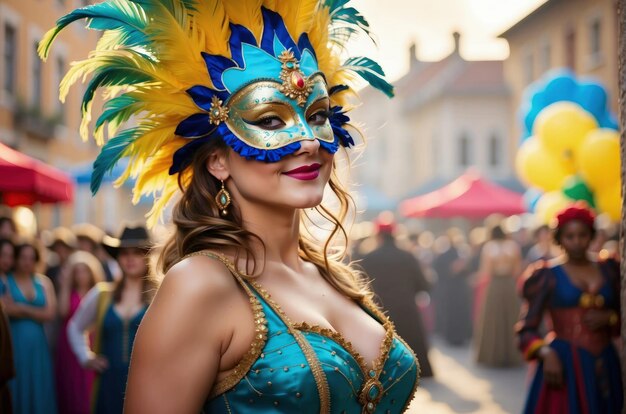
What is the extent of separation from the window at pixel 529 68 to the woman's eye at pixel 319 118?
113ft

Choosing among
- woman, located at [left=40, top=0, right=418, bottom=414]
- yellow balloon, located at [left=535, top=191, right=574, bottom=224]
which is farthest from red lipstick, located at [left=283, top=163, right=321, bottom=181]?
yellow balloon, located at [left=535, top=191, right=574, bottom=224]

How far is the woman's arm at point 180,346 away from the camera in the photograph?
93.6 inches

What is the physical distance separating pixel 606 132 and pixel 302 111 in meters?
8.75

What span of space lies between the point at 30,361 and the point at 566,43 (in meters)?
27.1

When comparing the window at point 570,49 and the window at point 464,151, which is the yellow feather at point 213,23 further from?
the window at point 464,151

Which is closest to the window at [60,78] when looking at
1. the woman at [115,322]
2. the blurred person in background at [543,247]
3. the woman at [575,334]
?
the blurred person in background at [543,247]

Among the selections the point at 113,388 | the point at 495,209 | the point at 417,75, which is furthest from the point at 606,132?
the point at 417,75

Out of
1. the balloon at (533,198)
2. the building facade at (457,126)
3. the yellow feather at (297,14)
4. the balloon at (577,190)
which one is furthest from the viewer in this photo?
the building facade at (457,126)

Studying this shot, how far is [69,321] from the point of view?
28.3ft

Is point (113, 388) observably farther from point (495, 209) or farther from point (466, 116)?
point (466, 116)

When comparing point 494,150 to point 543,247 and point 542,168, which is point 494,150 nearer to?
point 543,247

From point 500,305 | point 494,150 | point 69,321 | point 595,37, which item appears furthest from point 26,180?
point 494,150

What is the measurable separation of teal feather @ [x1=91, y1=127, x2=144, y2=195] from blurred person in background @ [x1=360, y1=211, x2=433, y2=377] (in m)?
8.46

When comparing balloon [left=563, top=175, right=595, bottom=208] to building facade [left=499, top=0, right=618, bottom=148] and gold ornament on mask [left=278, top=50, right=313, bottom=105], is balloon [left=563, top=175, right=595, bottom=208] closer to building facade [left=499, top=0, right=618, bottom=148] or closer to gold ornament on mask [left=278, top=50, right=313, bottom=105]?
gold ornament on mask [left=278, top=50, right=313, bottom=105]
